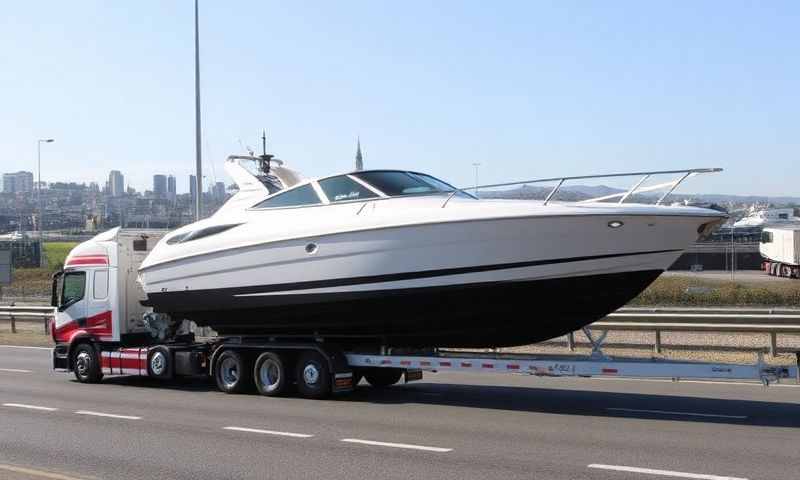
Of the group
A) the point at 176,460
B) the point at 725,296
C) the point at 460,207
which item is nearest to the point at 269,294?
the point at 460,207

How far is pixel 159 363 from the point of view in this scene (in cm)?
1634

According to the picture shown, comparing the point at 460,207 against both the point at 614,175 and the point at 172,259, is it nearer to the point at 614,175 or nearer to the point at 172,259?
the point at 614,175

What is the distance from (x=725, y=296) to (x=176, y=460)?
991 inches

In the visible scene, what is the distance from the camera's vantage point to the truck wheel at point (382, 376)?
600 inches

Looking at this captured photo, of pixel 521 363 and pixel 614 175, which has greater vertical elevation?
pixel 614 175

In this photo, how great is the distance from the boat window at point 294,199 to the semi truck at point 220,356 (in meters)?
2.11

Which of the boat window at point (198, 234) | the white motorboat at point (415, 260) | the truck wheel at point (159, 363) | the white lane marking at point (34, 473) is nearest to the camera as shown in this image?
the white lane marking at point (34, 473)

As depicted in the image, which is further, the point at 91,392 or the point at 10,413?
the point at 91,392

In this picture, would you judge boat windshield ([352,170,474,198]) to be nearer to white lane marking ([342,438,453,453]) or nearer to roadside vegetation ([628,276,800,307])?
white lane marking ([342,438,453,453])

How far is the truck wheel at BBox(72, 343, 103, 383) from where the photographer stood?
1730 cm

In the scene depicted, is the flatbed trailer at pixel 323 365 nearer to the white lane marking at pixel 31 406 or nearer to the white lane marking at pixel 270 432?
the white lane marking at pixel 270 432

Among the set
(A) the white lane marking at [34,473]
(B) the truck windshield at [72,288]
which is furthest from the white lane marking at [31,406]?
(A) the white lane marking at [34,473]

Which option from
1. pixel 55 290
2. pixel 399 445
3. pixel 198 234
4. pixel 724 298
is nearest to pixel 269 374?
pixel 198 234

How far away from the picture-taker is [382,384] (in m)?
15.7
